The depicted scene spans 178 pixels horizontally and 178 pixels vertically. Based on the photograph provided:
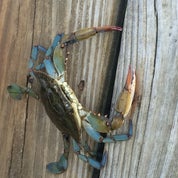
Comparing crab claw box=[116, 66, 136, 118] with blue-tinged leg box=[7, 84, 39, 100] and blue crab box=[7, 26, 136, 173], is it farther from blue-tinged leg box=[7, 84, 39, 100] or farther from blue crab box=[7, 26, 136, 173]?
blue-tinged leg box=[7, 84, 39, 100]

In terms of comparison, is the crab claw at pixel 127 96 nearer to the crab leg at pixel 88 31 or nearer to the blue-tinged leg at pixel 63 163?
the crab leg at pixel 88 31

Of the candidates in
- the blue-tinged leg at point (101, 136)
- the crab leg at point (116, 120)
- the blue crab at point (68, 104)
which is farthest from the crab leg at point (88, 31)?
the blue-tinged leg at point (101, 136)

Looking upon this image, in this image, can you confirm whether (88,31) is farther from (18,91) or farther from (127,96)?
(18,91)

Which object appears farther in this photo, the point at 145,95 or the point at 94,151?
the point at 94,151

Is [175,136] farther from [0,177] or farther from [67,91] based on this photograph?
[0,177]

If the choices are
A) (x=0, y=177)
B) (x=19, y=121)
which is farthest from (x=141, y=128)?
(x=0, y=177)
